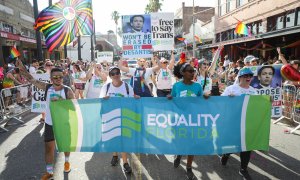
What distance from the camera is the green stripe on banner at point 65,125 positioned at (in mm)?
4438

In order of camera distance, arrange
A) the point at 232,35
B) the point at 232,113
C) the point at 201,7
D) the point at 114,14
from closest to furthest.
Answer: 1. the point at 232,113
2. the point at 232,35
3. the point at 201,7
4. the point at 114,14

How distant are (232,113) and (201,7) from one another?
62.6m

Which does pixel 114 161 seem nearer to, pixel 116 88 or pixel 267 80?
pixel 116 88

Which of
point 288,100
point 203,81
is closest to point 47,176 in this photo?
point 203,81

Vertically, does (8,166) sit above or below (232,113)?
below

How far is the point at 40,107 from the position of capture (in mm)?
8414

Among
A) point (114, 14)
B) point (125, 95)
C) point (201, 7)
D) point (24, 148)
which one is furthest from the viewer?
point (114, 14)

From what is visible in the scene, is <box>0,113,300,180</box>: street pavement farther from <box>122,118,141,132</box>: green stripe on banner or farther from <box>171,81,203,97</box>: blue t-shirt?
<box>171,81,203,97</box>: blue t-shirt

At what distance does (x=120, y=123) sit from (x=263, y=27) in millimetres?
21111

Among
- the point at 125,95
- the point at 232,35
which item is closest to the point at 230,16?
the point at 232,35

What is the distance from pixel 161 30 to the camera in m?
7.65

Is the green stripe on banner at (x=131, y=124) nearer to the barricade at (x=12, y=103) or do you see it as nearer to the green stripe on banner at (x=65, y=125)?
the green stripe on banner at (x=65, y=125)

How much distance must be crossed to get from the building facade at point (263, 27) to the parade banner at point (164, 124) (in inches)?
449

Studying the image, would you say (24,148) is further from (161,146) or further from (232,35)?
(232,35)
